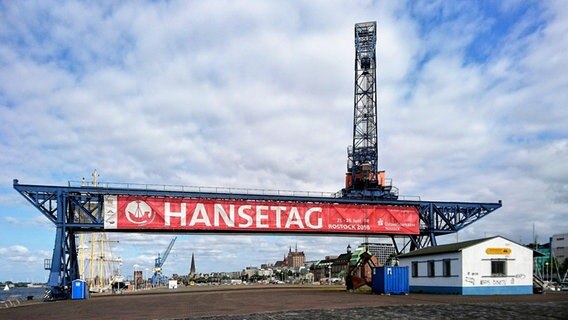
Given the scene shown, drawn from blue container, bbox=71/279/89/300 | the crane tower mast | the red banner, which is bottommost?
blue container, bbox=71/279/89/300

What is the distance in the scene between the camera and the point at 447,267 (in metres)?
43.2

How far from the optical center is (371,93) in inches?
3285

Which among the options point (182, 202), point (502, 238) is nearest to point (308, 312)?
point (502, 238)

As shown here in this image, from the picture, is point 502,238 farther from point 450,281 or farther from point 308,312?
point 308,312

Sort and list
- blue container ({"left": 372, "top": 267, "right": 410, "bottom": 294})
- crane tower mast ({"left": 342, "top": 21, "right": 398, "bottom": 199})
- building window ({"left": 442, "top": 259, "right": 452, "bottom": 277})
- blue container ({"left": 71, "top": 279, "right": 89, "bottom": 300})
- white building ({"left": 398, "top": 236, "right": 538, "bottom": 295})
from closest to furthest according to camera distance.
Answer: white building ({"left": 398, "top": 236, "right": 538, "bottom": 295}) → building window ({"left": 442, "top": 259, "right": 452, "bottom": 277}) → blue container ({"left": 372, "top": 267, "right": 410, "bottom": 294}) → blue container ({"left": 71, "top": 279, "right": 89, "bottom": 300}) → crane tower mast ({"left": 342, "top": 21, "right": 398, "bottom": 199})

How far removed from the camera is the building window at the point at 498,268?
138ft

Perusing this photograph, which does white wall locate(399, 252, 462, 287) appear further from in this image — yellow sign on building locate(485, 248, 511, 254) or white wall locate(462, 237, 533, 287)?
yellow sign on building locate(485, 248, 511, 254)

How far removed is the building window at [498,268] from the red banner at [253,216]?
1447 centimetres

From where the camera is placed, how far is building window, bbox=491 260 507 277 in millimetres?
42062

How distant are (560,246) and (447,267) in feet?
491

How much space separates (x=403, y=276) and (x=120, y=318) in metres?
26.0

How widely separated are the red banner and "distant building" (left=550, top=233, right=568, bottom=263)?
13442 centimetres

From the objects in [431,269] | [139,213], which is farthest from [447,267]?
[139,213]

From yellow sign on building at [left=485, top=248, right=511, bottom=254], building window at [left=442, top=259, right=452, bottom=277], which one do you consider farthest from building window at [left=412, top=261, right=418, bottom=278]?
yellow sign on building at [left=485, top=248, right=511, bottom=254]
